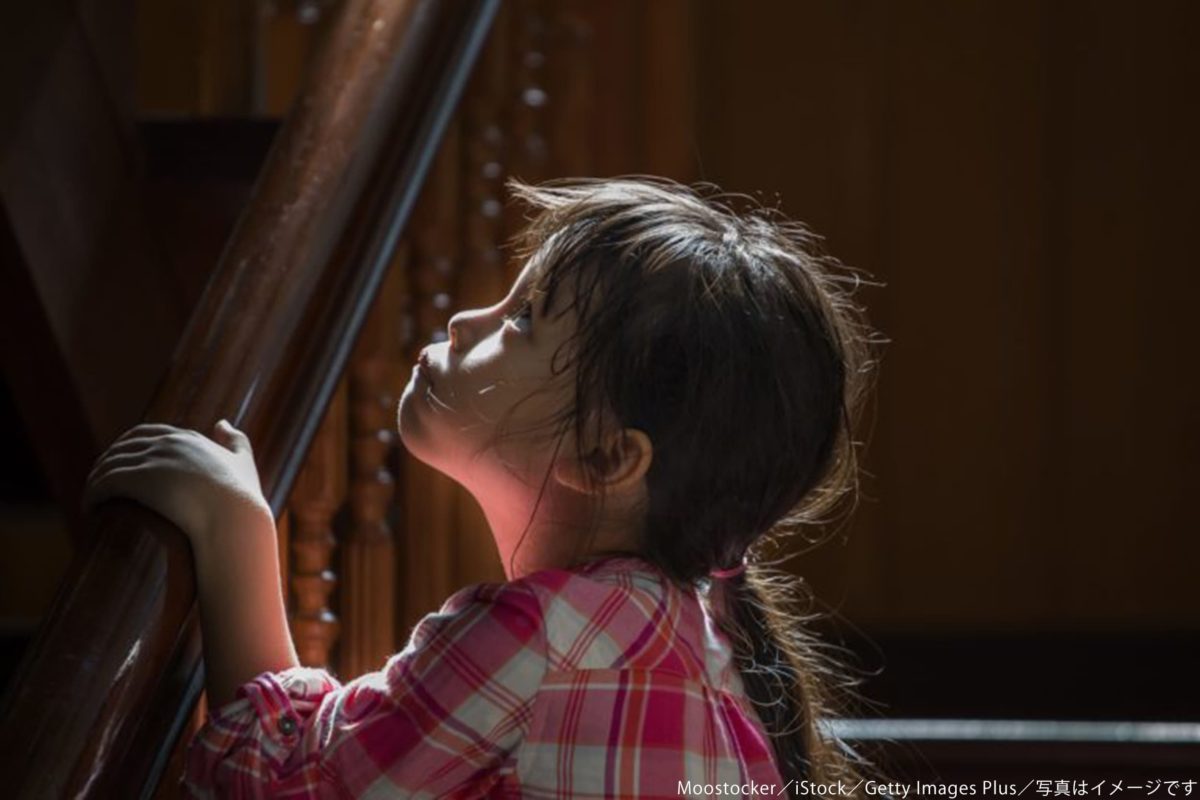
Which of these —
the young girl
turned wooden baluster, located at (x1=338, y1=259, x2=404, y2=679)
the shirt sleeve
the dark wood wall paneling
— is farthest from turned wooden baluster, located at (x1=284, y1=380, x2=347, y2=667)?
the dark wood wall paneling

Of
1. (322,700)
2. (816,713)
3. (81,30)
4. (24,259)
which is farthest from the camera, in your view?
(81,30)

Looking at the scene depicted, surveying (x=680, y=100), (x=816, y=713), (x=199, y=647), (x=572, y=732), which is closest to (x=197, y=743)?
(x=199, y=647)

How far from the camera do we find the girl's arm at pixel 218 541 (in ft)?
3.83

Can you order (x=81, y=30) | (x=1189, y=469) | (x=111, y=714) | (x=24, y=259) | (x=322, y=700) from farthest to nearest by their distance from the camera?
1. (x=1189, y=469)
2. (x=81, y=30)
3. (x=24, y=259)
4. (x=322, y=700)
5. (x=111, y=714)

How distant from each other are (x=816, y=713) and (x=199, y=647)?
48cm

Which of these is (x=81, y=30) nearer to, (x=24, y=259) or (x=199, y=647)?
(x=24, y=259)

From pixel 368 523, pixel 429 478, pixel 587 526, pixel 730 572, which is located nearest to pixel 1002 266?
pixel 429 478

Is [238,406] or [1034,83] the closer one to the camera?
[238,406]

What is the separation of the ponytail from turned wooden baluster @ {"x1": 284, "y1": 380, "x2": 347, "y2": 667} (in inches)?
16.2

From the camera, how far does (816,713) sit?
145 cm

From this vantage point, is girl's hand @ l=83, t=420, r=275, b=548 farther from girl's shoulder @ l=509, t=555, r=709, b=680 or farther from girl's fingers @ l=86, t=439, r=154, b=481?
girl's shoulder @ l=509, t=555, r=709, b=680

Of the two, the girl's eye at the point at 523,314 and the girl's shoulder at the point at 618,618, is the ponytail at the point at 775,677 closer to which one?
the girl's shoulder at the point at 618,618

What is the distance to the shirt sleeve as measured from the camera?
3.77ft

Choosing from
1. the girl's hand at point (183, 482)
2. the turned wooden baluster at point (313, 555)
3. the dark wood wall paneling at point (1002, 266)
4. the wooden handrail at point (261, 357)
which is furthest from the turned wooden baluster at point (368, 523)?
the dark wood wall paneling at point (1002, 266)
